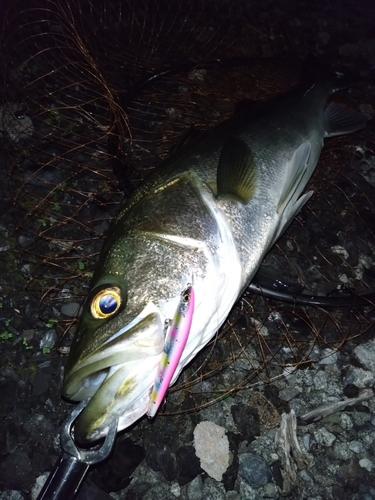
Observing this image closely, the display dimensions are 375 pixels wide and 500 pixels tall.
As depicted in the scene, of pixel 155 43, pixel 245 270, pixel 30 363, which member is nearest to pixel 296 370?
pixel 245 270

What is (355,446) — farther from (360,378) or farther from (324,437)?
(360,378)

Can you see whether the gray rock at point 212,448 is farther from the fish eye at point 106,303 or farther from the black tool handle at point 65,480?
the fish eye at point 106,303

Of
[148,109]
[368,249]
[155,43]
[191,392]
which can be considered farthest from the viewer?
[155,43]

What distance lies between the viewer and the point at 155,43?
4.55 metres

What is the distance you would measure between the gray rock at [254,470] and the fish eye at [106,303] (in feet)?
4.21

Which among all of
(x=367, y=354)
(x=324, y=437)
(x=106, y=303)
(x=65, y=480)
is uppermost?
(x=106, y=303)

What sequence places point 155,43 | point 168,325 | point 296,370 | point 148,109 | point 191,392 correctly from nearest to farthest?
point 168,325, point 191,392, point 296,370, point 148,109, point 155,43

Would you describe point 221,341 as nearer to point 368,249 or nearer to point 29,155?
point 368,249

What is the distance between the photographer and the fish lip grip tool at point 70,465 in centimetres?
196

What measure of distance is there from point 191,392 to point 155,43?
11.3 feet

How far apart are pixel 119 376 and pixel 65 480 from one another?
51 cm

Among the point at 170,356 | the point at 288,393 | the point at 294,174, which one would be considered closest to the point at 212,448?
the point at 288,393

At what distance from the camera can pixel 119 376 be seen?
6.48ft

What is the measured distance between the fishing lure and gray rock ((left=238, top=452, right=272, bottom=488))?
933 mm
